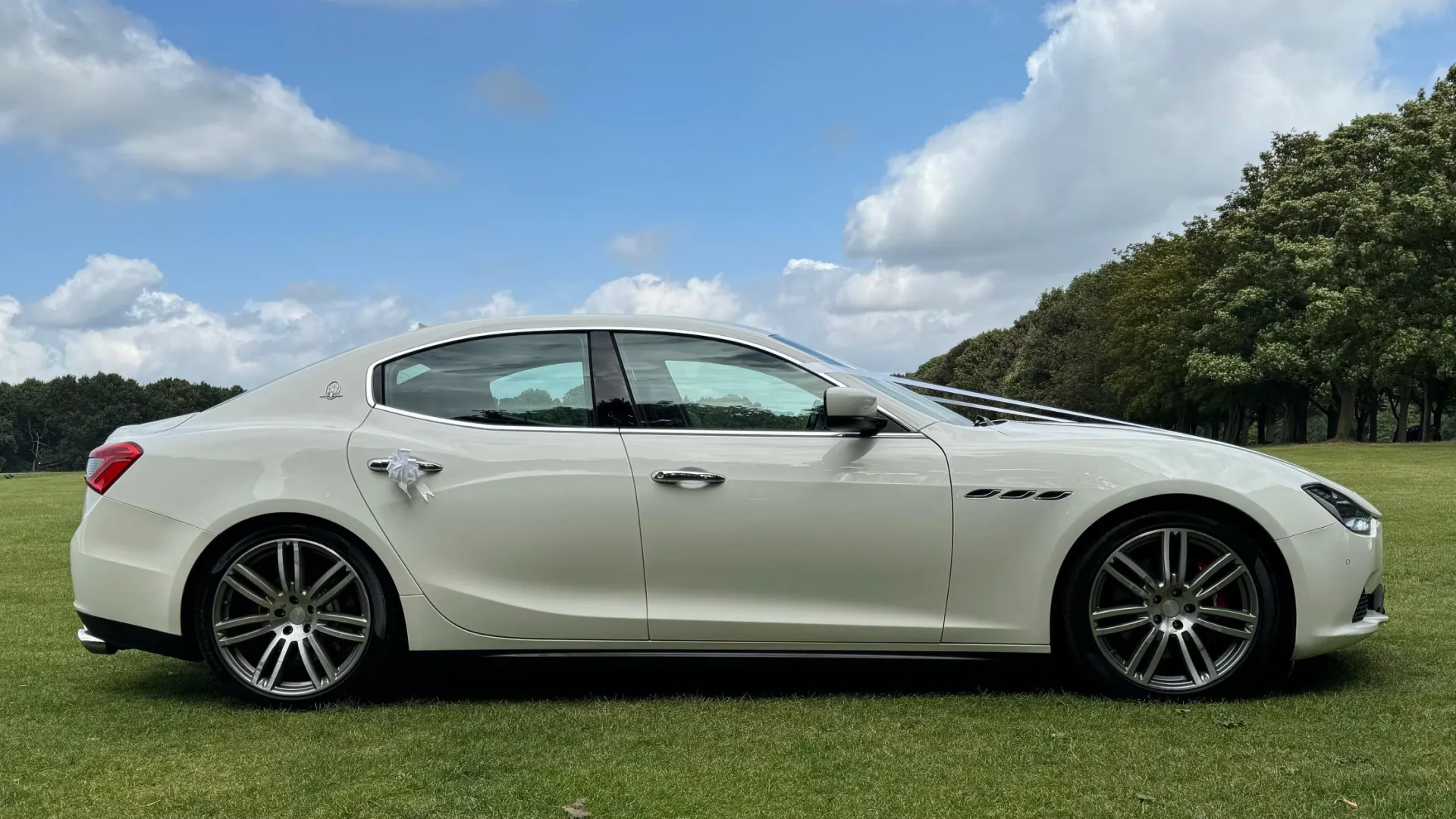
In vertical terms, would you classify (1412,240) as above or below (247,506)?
above

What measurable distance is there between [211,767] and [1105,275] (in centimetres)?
6283

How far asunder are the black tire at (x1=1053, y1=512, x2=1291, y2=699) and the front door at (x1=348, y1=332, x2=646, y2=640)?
1.70m

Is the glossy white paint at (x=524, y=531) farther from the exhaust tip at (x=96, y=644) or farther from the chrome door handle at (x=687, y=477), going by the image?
the exhaust tip at (x=96, y=644)

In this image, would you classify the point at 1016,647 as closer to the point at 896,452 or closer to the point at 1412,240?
the point at 896,452

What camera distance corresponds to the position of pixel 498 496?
14.4ft

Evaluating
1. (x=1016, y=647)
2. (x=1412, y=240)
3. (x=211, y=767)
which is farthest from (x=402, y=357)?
(x=1412, y=240)

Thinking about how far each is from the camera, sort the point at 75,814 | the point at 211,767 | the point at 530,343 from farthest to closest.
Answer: the point at 530,343
the point at 211,767
the point at 75,814

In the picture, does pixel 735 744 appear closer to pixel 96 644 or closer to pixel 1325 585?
pixel 1325 585

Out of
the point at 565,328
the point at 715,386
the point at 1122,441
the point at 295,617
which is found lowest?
the point at 295,617

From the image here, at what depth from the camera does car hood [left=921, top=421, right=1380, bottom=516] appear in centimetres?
444

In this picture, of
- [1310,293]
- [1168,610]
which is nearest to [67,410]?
[1310,293]

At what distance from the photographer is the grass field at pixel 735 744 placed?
329cm

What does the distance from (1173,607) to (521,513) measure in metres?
2.55

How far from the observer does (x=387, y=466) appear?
4.47 m
